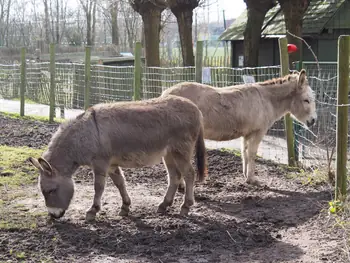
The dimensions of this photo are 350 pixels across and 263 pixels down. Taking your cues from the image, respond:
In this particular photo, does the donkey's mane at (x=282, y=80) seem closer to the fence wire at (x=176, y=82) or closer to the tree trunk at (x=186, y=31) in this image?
the fence wire at (x=176, y=82)

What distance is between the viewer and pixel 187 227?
5.52m

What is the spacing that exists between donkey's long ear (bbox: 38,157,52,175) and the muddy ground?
0.57 meters

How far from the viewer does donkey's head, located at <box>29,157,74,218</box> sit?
5.58m

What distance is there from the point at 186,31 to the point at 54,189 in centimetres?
1168

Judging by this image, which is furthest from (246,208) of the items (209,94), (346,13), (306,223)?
(346,13)

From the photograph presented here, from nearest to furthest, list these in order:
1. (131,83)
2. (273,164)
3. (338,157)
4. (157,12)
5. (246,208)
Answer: (338,157) → (246,208) → (273,164) → (131,83) → (157,12)

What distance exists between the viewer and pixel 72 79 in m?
16.0

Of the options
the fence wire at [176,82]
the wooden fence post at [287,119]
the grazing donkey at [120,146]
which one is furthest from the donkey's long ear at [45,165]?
the wooden fence post at [287,119]

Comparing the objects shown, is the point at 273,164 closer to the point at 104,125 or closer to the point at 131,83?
the point at 104,125

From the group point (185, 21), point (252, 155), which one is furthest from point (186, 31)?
point (252, 155)

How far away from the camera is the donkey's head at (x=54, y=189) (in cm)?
558

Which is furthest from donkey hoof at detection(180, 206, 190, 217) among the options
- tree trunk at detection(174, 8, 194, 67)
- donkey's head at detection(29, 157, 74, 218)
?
tree trunk at detection(174, 8, 194, 67)

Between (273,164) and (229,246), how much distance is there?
4034 millimetres

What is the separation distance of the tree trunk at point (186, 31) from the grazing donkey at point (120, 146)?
415 inches
